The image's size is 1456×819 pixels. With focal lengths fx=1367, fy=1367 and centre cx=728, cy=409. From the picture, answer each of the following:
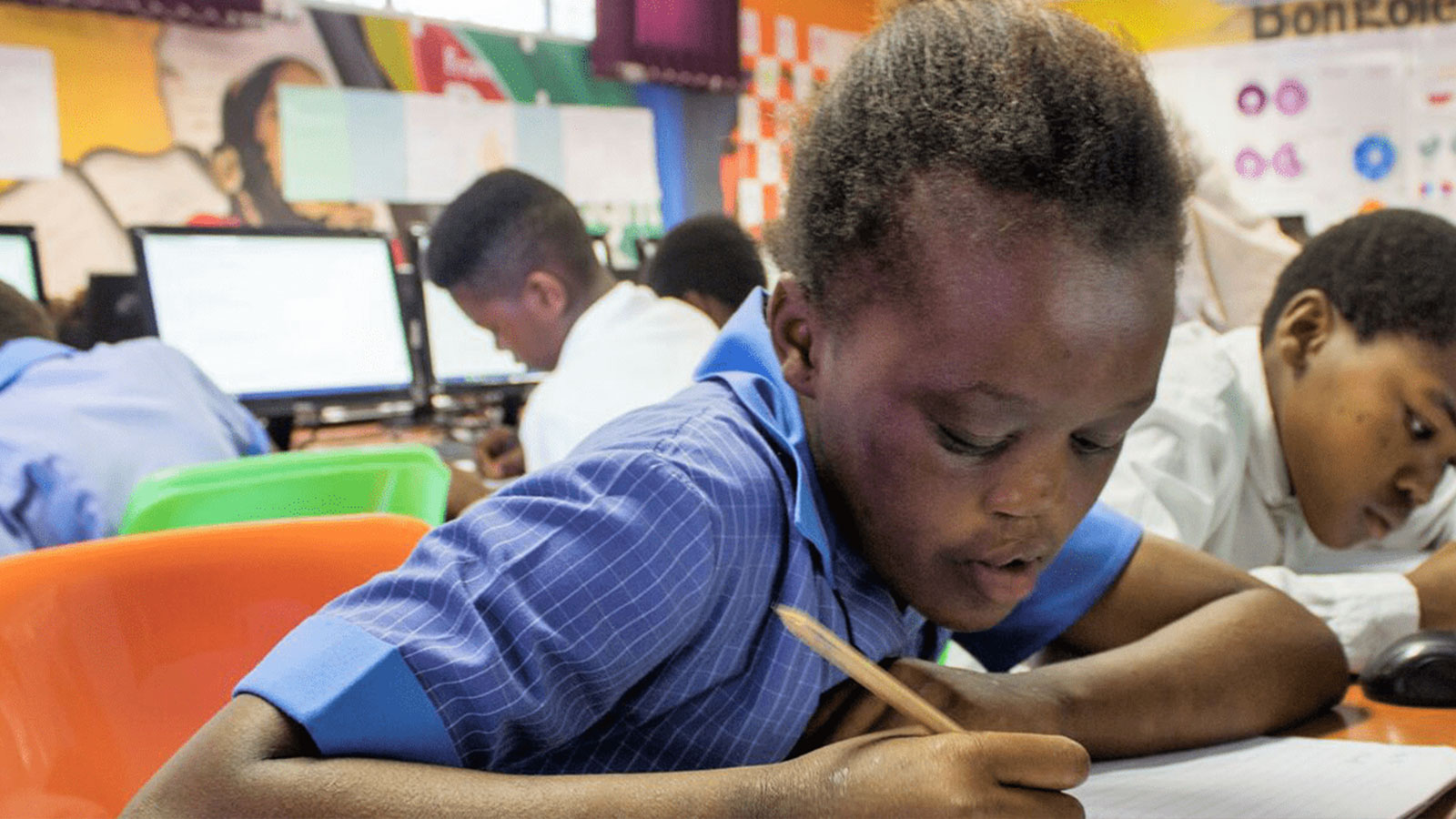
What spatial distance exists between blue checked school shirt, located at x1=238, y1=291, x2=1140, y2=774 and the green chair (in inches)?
24.9

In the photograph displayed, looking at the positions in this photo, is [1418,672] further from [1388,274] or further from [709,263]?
[709,263]

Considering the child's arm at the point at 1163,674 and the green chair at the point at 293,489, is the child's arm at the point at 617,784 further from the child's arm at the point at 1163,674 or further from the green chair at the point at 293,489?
the green chair at the point at 293,489

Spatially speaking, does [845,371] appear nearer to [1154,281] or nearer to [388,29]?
[1154,281]

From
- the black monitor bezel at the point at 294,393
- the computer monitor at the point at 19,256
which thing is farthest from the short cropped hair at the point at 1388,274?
the computer monitor at the point at 19,256

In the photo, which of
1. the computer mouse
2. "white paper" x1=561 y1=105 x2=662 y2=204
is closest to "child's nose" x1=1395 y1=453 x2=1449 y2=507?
the computer mouse

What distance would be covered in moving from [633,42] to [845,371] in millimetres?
5245

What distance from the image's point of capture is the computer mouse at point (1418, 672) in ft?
3.21

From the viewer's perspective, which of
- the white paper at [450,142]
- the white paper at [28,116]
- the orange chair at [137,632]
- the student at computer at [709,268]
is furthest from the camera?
the white paper at [450,142]

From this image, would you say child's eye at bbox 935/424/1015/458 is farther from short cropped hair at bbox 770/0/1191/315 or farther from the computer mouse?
the computer mouse

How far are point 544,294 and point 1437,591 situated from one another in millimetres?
1825

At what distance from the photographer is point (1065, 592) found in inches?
38.5

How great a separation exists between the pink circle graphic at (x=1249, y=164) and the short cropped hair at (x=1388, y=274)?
228 inches

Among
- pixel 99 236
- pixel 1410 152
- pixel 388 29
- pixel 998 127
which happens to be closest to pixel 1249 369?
pixel 998 127

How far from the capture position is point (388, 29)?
4891 millimetres
